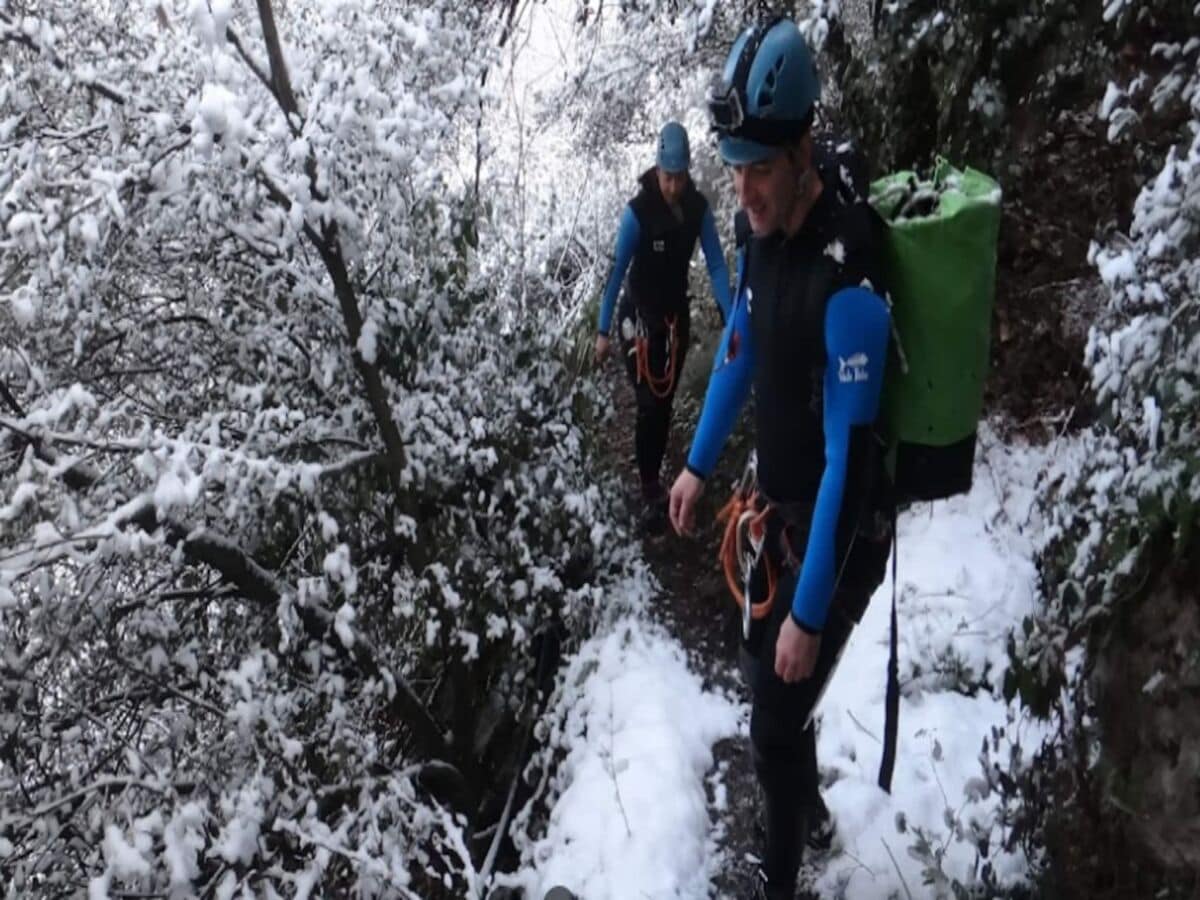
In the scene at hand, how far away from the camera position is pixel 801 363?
2385mm

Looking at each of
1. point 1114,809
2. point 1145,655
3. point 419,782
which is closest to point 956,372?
point 1145,655

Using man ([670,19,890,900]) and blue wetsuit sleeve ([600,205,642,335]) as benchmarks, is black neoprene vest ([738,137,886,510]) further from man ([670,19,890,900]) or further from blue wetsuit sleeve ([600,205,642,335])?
blue wetsuit sleeve ([600,205,642,335])

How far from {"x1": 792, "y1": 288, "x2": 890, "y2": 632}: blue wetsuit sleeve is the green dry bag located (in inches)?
3.2

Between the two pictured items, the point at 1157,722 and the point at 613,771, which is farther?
the point at 613,771

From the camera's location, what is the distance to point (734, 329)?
106 inches

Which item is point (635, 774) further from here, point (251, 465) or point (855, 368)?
point (855, 368)

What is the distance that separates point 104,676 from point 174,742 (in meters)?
0.40

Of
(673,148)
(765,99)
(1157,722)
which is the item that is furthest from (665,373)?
(1157,722)

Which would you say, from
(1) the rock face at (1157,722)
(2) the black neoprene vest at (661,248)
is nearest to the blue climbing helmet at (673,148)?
(2) the black neoprene vest at (661,248)

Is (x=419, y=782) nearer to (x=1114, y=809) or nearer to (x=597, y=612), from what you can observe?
(x=597, y=612)

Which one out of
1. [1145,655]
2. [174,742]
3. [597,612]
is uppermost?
[597,612]

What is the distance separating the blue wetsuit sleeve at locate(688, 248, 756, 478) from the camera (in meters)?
2.68

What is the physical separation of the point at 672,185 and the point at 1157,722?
11.2ft

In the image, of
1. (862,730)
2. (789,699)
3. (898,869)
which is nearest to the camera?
(789,699)
